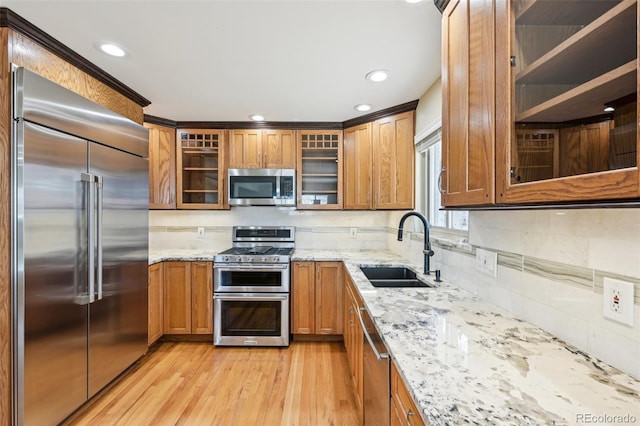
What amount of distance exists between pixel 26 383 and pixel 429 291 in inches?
A: 86.0

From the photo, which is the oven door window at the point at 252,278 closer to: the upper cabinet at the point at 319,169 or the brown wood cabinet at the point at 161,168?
the upper cabinet at the point at 319,169

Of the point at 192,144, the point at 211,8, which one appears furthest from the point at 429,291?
the point at 192,144

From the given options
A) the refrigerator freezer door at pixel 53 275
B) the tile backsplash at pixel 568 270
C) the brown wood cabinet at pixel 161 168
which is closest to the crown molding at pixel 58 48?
the refrigerator freezer door at pixel 53 275

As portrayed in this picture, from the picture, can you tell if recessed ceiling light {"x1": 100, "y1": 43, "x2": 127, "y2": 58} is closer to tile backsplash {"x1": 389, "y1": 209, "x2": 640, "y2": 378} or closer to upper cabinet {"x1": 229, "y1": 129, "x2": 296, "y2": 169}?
upper cabinet {"x1": 229, "y1": 129, "x2": 296, "y2": 169}

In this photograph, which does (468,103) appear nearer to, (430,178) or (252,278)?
(430,178)

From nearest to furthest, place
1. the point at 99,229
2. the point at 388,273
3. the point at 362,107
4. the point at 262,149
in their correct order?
the point at 99,229 → the point at 388,273 → the point at 362,107 → the point at 262,149

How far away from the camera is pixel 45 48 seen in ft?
5.55

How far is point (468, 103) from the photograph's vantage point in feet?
3.66

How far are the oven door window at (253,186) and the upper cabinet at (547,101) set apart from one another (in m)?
2.24

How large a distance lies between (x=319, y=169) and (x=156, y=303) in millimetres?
2180

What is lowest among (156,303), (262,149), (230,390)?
(230,390)

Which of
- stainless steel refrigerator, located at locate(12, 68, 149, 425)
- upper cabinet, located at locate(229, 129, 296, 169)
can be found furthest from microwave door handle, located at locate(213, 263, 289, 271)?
upper cabinet, located at locate(229, 129, 296, 169)

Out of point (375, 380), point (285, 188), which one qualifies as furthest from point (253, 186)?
point (375, 380)

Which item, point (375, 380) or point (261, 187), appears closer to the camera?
point (375, 380)
